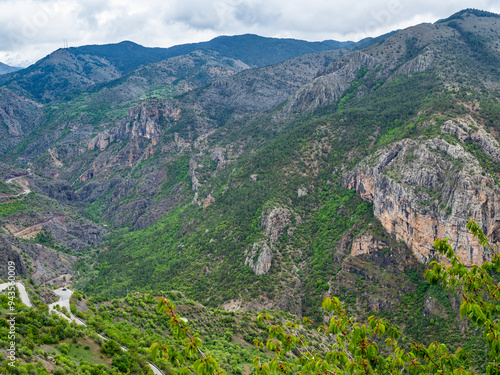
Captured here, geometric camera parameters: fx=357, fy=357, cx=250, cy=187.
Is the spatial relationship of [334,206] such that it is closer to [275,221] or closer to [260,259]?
[275,221]

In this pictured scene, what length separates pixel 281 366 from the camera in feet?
43.7

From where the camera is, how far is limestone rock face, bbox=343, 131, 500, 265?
70.5 metres

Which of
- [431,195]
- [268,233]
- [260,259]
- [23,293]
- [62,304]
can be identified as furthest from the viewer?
[268,233]

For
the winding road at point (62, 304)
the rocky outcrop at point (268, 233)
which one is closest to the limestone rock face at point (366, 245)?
the rocky outcrop at point (268, 233)

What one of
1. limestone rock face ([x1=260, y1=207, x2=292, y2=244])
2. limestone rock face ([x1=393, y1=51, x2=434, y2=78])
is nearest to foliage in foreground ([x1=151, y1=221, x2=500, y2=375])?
limestone rock face ([x1=260, y1=207, x2=292, y2=244])

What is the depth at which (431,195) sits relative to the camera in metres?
Result: 78.5

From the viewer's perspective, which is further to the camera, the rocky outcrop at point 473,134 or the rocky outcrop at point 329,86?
the rocky outcrop at point 329,86

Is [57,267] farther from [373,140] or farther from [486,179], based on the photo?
[486,179]

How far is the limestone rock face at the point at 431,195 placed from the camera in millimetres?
70500

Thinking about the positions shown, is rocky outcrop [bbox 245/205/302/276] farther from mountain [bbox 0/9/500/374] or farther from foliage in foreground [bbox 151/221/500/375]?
foliage in foreground [bbox 151/221/500/375]

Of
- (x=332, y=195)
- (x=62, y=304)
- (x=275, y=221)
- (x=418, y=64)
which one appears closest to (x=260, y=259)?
(x=275, y=221)

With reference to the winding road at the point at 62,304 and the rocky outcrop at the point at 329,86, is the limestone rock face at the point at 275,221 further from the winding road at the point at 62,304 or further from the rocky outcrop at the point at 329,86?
the rocky outcrop at the point at 329,86

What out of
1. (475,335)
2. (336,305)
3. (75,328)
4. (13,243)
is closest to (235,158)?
(13,243)

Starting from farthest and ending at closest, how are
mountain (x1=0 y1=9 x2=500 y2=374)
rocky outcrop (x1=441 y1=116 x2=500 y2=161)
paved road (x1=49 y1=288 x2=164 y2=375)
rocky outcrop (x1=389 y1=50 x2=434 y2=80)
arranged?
rocky outcrop (x1=389 y1=50 x2=434 y2=80) → rocky outcrop (x1=441 y1=116 x2=500 y2=161) → mountain (x1=0 y1=9 x2=500 y2=374) → paved road (x1=49 y1=288 x2=164 y2=375)
